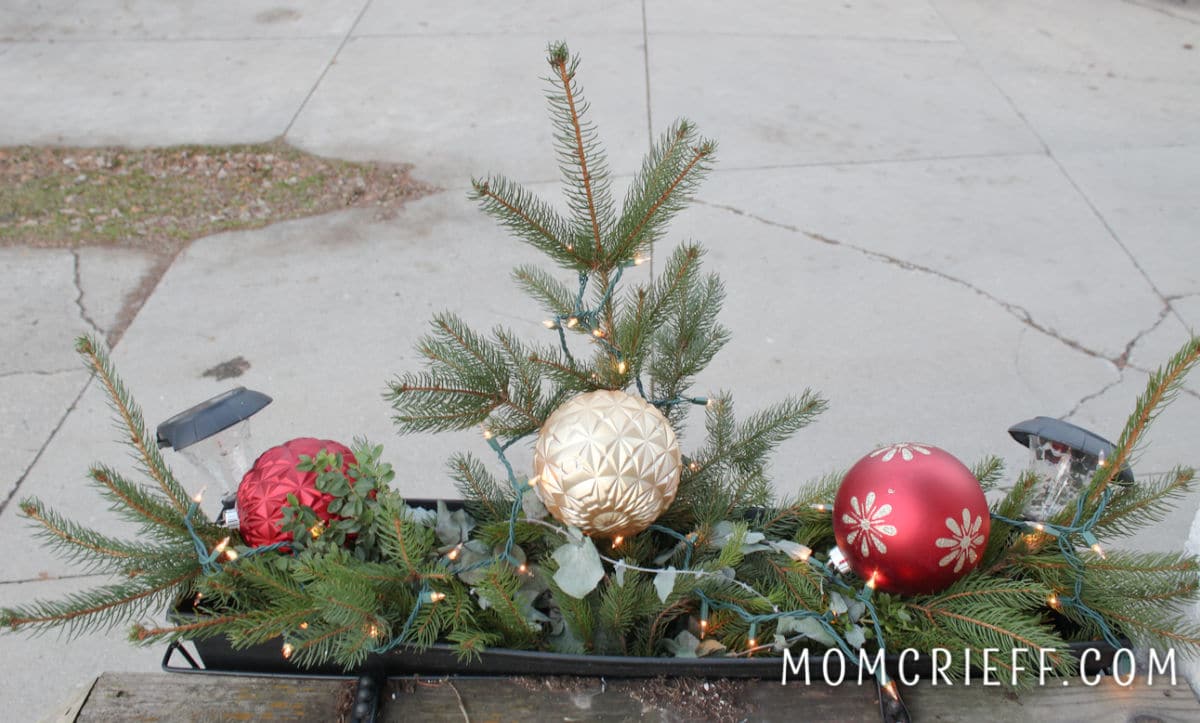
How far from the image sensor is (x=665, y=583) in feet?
3.62

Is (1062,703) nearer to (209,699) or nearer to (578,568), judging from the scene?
(578,568)

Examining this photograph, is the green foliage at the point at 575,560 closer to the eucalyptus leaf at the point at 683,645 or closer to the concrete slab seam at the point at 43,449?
the eucalyptus leaf at the point at 683,645

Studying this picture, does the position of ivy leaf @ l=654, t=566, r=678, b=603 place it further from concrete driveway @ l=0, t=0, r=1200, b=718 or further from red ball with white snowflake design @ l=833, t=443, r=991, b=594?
concrete driveway @ l=0, t=0, r=1200, b=718

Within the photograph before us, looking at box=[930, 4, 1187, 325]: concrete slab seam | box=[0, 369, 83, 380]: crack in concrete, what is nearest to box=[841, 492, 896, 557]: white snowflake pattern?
box=[930, 4, 1187, 325]: concrete slab seam

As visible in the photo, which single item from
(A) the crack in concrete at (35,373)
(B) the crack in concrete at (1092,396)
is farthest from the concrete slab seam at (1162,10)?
(A) the crack in concrete at (35,373)

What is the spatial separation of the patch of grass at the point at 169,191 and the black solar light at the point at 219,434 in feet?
8.17

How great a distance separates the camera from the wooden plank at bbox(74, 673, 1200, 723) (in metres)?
1.10

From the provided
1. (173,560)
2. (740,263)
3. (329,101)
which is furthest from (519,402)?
(329,101)

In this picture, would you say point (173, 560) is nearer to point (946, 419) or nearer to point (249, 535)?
point (249, 535)

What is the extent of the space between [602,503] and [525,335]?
1989 mm

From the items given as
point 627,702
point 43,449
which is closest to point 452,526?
point 627,702

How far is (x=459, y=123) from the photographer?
4.36 metres

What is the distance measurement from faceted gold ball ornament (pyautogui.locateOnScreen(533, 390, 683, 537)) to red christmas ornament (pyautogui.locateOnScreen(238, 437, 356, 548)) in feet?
1.03

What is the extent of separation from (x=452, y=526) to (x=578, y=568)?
263mm
